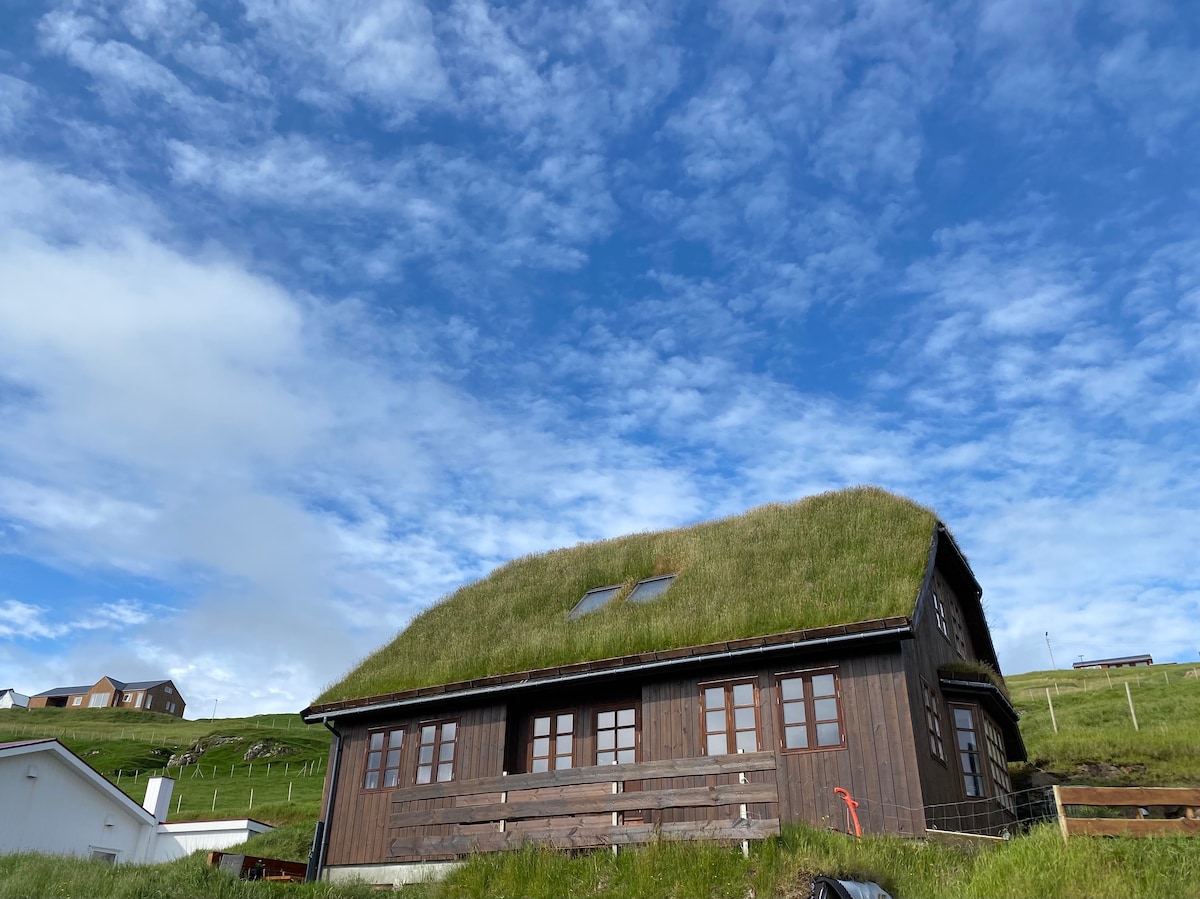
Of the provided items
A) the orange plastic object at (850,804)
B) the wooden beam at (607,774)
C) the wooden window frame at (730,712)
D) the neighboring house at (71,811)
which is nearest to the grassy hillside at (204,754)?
the neighboring house at (71,811)

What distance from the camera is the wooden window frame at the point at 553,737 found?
18.8m

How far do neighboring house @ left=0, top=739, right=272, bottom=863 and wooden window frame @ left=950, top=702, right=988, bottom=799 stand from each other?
20157mm

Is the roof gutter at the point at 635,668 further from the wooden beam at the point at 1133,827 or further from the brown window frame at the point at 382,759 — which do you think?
the wooden beam at the point at 1133,827

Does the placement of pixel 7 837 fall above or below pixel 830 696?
below

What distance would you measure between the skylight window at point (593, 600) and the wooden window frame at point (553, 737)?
275cm

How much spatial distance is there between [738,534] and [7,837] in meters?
19.7

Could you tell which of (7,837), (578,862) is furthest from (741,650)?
(7,837)

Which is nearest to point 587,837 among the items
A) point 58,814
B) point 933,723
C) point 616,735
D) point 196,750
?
point 616,735

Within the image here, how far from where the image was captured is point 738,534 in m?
22.5

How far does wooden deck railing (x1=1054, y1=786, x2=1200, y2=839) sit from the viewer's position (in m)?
10.6

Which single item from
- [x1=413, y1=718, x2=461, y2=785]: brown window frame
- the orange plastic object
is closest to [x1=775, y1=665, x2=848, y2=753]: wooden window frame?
the orange plastic object

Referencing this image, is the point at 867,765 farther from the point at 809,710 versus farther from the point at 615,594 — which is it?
the point at 615,594

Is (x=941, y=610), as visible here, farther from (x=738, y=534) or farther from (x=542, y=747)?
(x=542, y=747)

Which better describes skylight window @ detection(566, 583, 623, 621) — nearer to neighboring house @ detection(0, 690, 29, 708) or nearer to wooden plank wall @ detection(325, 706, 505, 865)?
wooden plank wall @ detection(325, 706, 505, 865)
